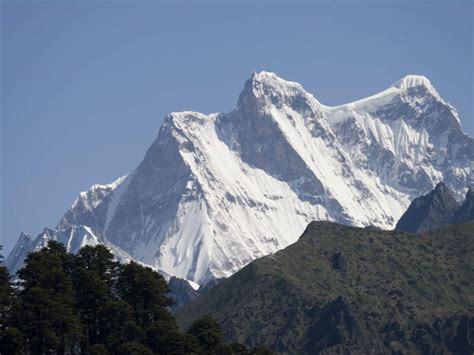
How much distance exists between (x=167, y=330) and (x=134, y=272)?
1186cm

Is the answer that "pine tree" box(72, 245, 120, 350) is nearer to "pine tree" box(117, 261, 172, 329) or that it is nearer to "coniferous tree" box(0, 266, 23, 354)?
"pine tree" box(117, 261, 172, 329)

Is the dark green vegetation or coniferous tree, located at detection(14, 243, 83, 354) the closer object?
coniferous tree, located at detection(14, 243, 83, 354)

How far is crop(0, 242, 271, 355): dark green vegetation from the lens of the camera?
182 meters

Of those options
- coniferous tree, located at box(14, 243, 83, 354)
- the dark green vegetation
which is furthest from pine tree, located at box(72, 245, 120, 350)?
coniferous tree, located at box(14, 243, 83, 354)

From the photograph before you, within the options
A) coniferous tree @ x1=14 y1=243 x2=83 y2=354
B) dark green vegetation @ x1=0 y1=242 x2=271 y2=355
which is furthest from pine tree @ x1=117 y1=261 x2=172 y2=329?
coniferous tree @ x1=14 y1=243 x2=83 y2=354

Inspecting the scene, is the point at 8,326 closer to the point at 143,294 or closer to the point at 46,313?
the point at 46,313

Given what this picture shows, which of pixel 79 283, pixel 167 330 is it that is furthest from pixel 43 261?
pixel 167 330

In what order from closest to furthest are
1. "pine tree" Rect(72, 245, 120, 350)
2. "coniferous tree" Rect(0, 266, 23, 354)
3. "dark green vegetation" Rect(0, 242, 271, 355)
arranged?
"coniferous tree" Rect(0, 266, 23, 354) → "dark green vegetation" Rect(0, 242, 271, 355) → "pine tree" Rect(72, 245, 120, 350)

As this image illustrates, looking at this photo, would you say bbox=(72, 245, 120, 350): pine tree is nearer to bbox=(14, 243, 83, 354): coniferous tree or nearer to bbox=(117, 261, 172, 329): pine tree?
bbox=(117, 261, 172, 329): pine tree

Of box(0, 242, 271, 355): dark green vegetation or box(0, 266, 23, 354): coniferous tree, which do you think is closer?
box(0, 266, 23, 354): coniferous tree

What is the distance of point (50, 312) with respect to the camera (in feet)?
598

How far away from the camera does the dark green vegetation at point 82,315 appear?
182m

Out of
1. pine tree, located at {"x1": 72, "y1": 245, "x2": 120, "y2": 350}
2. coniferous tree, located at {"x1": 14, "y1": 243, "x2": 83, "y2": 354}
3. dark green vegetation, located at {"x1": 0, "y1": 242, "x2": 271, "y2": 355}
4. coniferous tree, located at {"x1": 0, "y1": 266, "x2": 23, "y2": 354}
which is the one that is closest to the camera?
coniferous tree, located at {"x1": 0, "y1": 266, "x2": 23, "y2": 354}

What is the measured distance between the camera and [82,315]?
633ft
